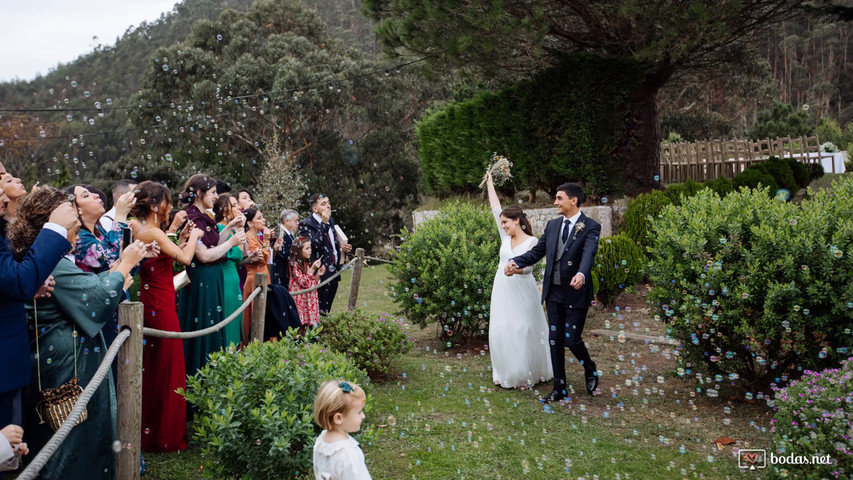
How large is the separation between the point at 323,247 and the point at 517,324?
3758mm

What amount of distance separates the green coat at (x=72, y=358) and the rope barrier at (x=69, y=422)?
0.85ft

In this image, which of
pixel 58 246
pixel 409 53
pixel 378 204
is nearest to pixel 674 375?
pixel 58 246

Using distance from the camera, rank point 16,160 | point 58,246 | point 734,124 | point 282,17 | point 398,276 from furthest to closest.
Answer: point 734,124
point 16,160
point 282,17
point 398,276
point 58,246

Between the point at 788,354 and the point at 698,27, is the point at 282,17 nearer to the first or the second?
the point at 698,27

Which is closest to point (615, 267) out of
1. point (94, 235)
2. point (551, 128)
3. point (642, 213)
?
point (642, 213)

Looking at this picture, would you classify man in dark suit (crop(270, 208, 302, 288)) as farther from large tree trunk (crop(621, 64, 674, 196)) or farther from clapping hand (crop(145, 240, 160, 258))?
large tree trunk (crop(621, 64, 674, 196))

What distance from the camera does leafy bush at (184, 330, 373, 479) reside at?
3.79m

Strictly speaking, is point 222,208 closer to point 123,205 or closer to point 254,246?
point 254,246

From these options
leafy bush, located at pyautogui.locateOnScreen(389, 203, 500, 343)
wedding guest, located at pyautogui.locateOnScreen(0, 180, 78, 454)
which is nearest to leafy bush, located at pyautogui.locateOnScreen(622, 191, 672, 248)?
leafy bush, located at pyautogui.locateOnScreen(389, 203, 500, 343)

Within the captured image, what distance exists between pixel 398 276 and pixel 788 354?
209 inches

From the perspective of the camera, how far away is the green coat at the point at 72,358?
374 centimetres

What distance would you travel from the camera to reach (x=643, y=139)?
1397cm

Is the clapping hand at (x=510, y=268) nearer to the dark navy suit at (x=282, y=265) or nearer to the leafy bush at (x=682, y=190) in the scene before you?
the dark navy suit at (x=282, y=265)

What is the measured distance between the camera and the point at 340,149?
30.9 m
